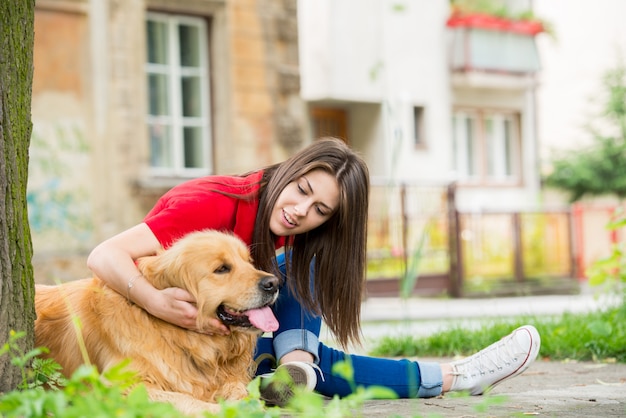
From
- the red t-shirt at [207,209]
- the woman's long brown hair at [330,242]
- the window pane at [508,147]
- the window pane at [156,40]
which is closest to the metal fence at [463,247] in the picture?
the window pane at [156,40]

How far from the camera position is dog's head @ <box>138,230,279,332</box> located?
3.70 metres

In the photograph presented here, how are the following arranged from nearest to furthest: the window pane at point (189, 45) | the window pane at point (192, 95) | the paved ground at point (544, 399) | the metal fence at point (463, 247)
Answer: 1. the paved ground at point (544, 399)
2. the window pane at point (189, 45)
3. the window pane at point (192, 95)
4. the metal fence at point (463, 247)

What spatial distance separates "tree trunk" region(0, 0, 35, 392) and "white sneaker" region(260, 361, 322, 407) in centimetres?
90

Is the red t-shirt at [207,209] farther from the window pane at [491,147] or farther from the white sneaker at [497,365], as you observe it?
the window pane at [491,147]

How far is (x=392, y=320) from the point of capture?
10.9 m

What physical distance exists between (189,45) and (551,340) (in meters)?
7.67

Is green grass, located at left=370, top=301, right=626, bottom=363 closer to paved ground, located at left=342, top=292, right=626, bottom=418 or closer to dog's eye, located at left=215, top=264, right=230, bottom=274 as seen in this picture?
paved ground, located at left=342, top=292, right=626, bottom=418

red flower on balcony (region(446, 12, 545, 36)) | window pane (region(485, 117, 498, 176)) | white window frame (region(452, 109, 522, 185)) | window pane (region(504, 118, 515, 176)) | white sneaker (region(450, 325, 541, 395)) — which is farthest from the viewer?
window pane (region(504, 118, 515, 176))

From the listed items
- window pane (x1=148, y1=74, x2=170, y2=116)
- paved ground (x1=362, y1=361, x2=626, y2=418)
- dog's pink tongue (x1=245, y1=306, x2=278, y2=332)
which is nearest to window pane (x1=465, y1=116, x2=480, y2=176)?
window pane (x1=148, y1=74, x2=170, y2=116)

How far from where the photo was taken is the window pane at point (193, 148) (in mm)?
12477

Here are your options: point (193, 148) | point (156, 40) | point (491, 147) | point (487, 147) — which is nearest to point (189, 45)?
point (156, 40)

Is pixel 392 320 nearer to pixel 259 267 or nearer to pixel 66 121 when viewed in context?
pixel 66 121

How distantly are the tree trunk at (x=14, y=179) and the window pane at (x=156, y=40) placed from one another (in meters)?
8.50

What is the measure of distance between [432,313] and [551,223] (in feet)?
18.2
